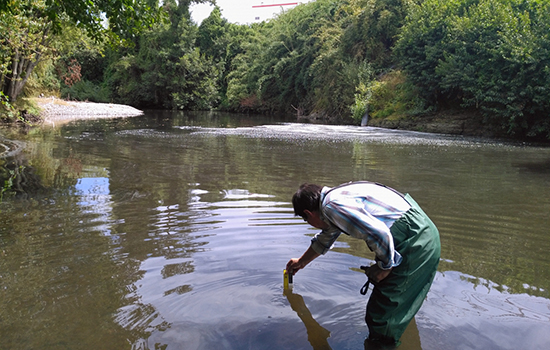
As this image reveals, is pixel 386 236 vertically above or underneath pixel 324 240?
above

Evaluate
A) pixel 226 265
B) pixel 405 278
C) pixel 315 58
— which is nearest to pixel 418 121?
pixel 315 58

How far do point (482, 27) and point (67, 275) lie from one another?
21.8m

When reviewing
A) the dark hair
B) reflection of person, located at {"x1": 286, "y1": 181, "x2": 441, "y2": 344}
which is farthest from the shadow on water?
the dark hair

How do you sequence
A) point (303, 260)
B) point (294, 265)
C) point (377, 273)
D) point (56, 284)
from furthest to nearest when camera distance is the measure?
point (56, 284)
point (294, 265)
point (303, 260)
point (377, 273)

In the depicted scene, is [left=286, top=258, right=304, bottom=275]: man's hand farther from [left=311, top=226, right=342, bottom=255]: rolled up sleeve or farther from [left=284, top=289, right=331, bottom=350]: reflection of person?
[left=284, top=289, right=331, bottom=350]: reflection of person

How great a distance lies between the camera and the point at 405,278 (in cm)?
260

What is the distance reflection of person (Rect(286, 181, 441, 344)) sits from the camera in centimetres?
243

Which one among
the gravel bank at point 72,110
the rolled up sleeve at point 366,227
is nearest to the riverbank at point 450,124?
the gravel bank at point 72,110

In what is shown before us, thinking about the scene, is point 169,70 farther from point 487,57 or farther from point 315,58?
point 487,57

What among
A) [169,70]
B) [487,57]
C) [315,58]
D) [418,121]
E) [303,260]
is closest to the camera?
[303,260]

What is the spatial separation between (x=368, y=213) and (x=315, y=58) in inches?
1313

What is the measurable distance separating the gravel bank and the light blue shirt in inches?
994

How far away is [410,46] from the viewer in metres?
23.8

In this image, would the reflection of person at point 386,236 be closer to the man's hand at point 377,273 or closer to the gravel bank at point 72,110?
the man's hand at point 377,273
